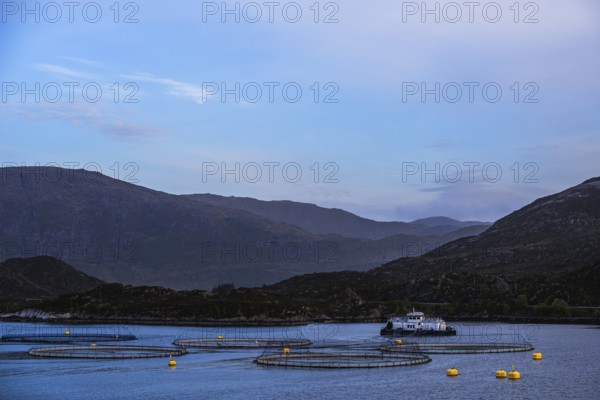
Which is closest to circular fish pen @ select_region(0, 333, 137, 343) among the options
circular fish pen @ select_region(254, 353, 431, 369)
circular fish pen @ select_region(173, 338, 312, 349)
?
circular fish pen @ select_region(173, 338, 312, 349)

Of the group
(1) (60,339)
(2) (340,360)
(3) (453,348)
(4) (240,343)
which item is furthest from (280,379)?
(1) (60,339)

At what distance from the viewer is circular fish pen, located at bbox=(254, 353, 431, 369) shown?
130 metres

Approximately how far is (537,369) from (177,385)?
168ft

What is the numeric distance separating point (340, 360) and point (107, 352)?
4186 cm

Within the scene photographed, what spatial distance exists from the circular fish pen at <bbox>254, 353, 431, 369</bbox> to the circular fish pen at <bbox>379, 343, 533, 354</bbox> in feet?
31.7

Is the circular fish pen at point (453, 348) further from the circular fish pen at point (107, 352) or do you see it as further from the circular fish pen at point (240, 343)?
the circular fish pen at point (107, 352)

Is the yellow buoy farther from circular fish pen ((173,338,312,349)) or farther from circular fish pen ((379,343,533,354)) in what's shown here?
circular fish pen ((173,338,312,349))

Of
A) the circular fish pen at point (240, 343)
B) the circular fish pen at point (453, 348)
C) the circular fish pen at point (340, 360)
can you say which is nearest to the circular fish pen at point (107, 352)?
the circular fish pen at point (240, 343)

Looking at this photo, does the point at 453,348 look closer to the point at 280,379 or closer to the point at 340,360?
the point at 340,360

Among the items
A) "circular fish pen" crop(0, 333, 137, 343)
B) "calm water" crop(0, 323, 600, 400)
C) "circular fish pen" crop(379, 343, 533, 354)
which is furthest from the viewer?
"circular fish pen" crop(0, 333, 137, 343)

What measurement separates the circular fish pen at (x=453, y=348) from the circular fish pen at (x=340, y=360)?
381 inches

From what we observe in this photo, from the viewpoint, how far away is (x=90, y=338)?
646 ft

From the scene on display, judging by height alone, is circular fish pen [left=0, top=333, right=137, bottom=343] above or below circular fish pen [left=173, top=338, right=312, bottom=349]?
above

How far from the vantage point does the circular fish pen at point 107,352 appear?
483ft
